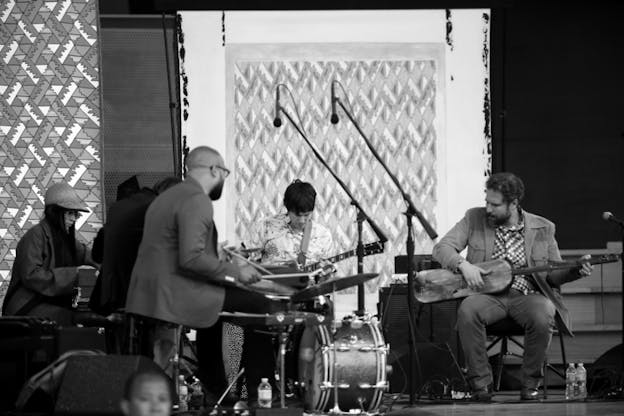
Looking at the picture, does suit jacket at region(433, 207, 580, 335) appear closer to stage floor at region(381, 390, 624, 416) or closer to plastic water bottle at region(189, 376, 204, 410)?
stage floor at region(381, 390, 624, 416)

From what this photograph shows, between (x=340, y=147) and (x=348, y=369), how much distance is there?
285 cm

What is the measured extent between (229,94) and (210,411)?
348 cm

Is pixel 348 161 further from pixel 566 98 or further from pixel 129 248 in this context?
pixel 129 248

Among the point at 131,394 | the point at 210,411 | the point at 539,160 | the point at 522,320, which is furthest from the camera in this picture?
the point at 539,160

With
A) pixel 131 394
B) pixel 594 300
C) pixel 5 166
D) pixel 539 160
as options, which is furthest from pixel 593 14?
pixel 131 394

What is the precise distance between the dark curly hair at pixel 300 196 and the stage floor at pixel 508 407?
4.18ft

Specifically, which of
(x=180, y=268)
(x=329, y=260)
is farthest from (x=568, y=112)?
(x=180, y=268)

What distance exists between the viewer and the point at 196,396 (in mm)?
6859

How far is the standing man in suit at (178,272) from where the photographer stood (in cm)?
555

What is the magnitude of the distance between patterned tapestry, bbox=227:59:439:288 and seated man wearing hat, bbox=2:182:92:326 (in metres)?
1.71

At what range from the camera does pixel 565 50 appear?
924 centimetres

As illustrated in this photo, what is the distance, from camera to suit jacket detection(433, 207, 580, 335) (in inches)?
280

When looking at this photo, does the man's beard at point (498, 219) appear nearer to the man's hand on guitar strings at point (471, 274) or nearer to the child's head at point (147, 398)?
the man's hand on guitar strings at point (471, 274)

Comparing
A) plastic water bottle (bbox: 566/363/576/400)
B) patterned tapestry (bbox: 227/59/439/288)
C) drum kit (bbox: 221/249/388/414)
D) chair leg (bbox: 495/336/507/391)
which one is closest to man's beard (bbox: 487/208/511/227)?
chair leg (bbox: 495/336/507/391)
